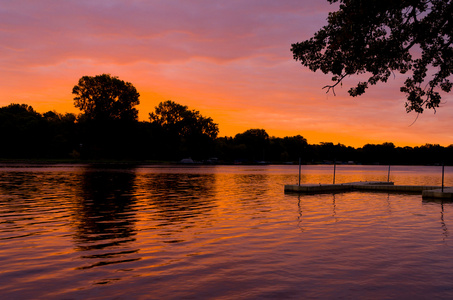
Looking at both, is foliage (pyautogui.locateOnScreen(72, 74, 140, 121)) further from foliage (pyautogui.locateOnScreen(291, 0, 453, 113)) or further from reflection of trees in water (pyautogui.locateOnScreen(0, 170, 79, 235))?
foliage (pyautogui.locateOnScreen(291, 0, 453, 113))

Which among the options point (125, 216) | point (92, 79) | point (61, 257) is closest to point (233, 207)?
point (125, 216)

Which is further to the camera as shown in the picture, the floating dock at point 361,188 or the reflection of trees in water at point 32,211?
the floating dock at point 361,188

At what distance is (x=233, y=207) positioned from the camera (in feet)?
84.0

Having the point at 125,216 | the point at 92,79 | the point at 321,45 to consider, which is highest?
the point at 92,79

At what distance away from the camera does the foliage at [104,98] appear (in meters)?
131

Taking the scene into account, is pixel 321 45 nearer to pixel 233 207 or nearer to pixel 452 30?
pixel 452 30

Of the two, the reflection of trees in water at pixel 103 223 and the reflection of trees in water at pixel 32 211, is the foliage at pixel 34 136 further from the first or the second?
the reflection of trees in water at pixel 103 223

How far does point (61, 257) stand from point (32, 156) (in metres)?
146

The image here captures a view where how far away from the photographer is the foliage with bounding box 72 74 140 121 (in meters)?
131

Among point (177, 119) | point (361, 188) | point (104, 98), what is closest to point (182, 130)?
point (177, 119)

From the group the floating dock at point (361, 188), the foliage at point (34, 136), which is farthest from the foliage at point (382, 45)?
the foliage at point (34, 136)

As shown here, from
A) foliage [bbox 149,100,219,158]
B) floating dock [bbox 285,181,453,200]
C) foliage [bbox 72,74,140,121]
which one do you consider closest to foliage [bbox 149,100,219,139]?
foliage [bbox 149,100,219,158]

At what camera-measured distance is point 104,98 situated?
133m

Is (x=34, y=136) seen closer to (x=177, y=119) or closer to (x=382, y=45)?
(x=177, y=119)
